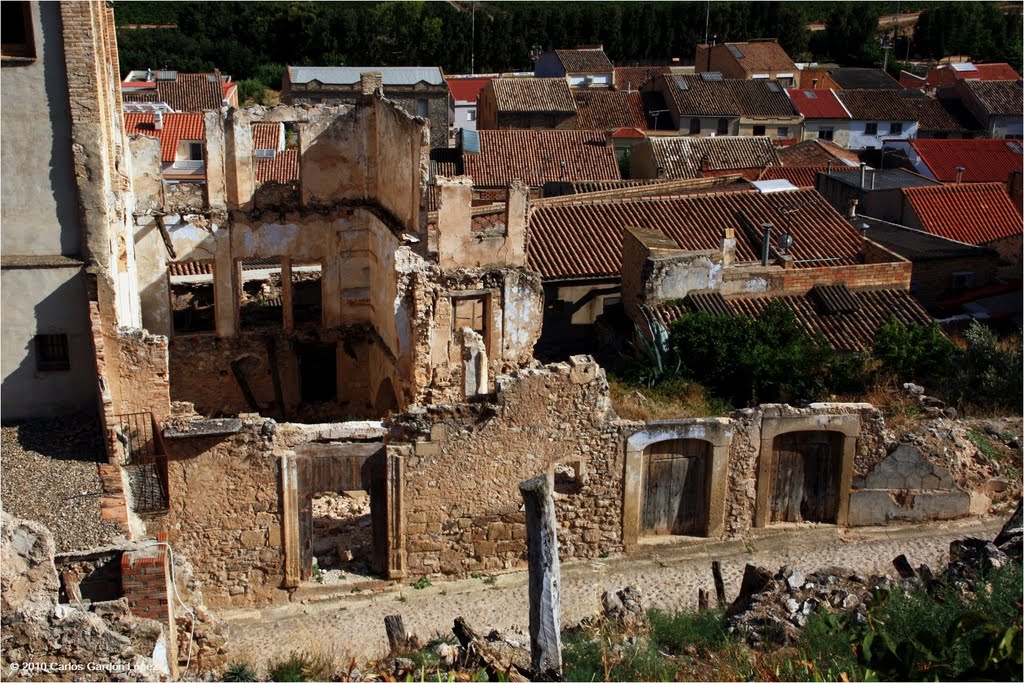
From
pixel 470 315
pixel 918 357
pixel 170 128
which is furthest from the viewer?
pixel 170 128

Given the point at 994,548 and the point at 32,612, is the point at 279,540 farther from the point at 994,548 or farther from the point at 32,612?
the point at 994,548

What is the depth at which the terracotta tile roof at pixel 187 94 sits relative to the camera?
53688 mm

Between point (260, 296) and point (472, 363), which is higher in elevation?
point (472, 363)

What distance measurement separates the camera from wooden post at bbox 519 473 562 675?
10.6 m

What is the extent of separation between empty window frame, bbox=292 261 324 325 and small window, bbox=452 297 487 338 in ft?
14.6

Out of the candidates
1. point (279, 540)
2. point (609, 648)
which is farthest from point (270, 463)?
point (609, 648)

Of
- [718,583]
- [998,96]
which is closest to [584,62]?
[998,96]

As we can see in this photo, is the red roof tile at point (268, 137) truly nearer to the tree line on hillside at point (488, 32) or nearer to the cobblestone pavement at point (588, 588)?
the tree line on hillside at point (488, 32)

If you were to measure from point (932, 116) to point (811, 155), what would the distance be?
17.0m

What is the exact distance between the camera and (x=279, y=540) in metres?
15.2

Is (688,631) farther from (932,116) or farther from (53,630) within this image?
(932,116)

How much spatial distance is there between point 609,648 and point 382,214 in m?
12.6

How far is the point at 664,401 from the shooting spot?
19750 mm

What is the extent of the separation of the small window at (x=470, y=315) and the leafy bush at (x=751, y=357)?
147 inches
